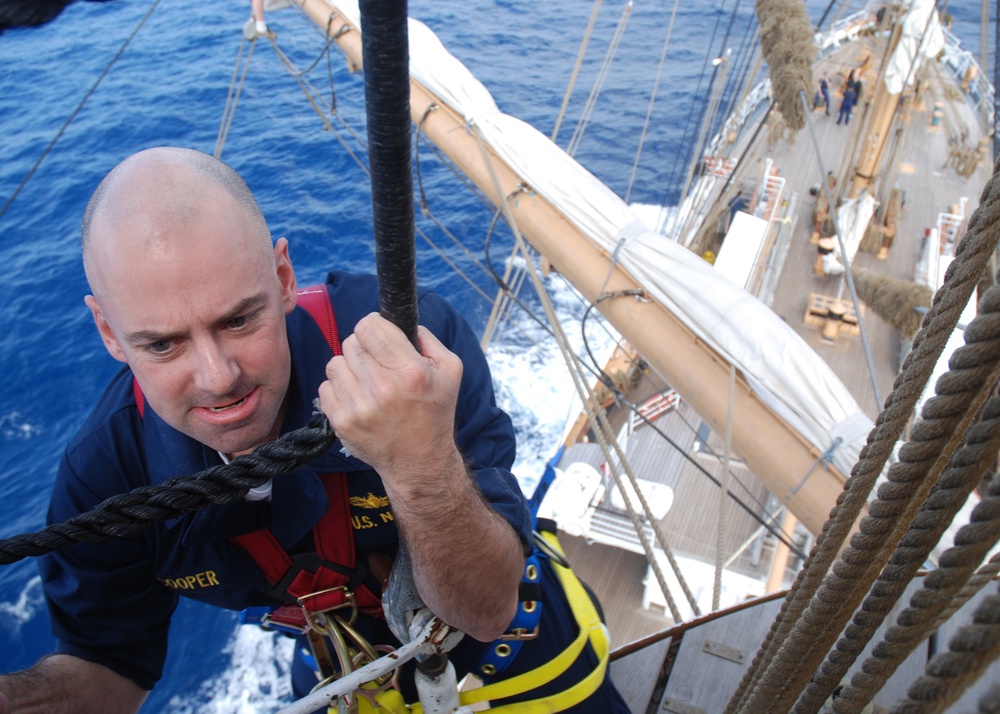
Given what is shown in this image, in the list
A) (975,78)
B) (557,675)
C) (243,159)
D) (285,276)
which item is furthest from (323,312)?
(975,78)

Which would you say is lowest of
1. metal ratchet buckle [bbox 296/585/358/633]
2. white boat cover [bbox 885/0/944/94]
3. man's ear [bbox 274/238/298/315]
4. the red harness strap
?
metal ratchet buckle [bbox 296/585/358/633]

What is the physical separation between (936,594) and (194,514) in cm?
171

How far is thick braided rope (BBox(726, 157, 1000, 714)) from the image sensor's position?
1206 millimetres

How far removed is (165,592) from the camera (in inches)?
86.4

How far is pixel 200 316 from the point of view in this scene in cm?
154

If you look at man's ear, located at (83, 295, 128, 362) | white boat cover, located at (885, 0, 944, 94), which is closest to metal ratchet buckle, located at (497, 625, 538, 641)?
man's ear, located at (83, 295, 128, 362)

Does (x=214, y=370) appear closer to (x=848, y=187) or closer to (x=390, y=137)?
(x=390, y=137)

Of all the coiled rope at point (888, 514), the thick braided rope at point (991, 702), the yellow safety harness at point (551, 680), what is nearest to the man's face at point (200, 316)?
the yellow safety harness at point (551, 680)

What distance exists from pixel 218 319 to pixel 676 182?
2021 centimetres

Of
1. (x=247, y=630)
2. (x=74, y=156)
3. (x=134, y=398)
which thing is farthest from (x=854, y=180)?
(x=74, y=156)

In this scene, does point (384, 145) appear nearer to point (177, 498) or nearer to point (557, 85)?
point (177, 498)

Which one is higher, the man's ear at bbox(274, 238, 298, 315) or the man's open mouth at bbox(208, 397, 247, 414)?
the man's ear at bbox(274, 238, 298, 315)

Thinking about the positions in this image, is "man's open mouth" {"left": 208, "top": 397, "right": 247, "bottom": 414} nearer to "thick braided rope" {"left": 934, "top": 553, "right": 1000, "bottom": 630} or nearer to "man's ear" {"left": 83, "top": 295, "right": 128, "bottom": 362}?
"man's ear" {"left": 83, "top": 295, "right": 128, "bottom": 362}

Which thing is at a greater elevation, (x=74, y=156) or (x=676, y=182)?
(x=676, y=182)
